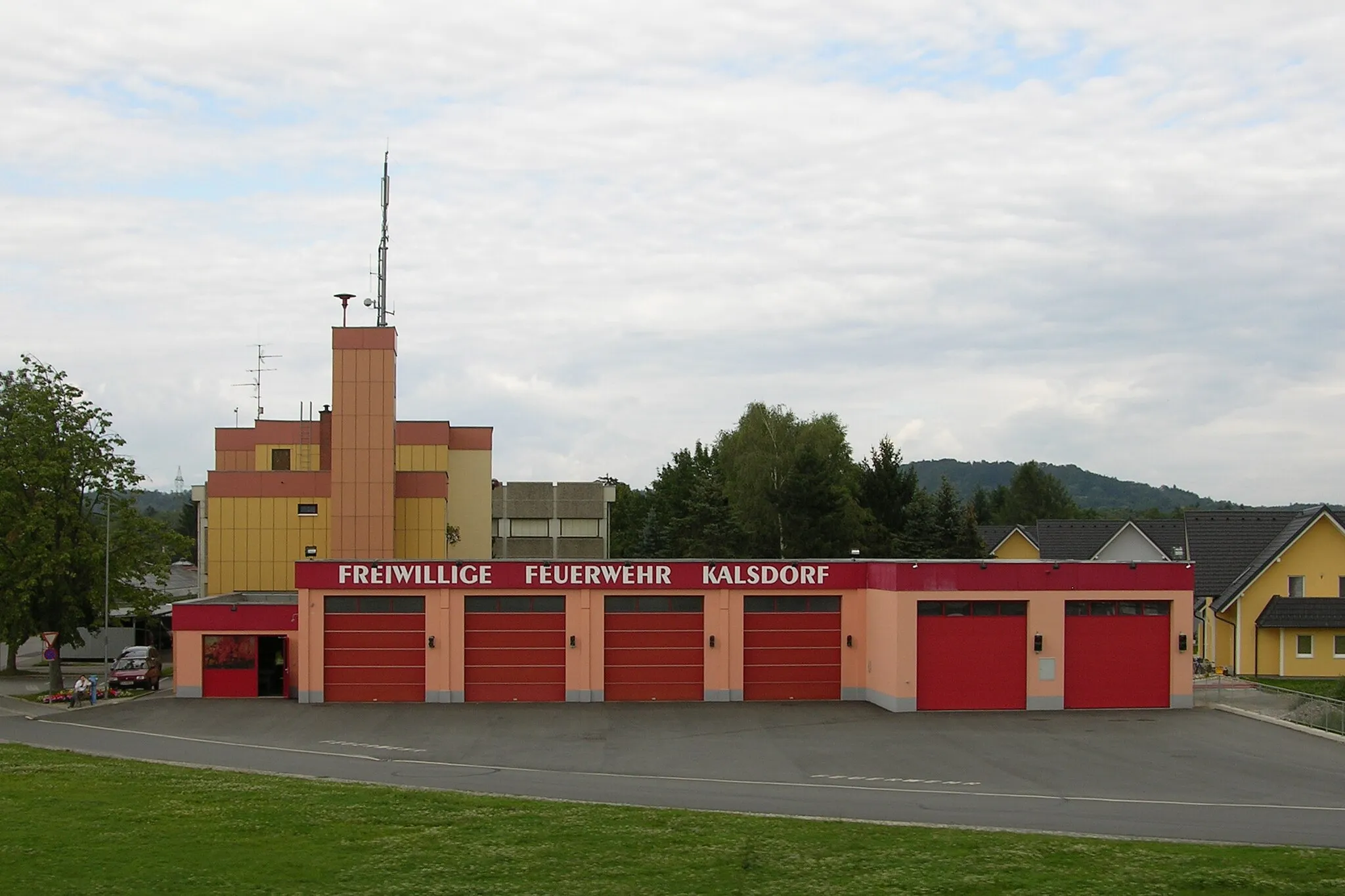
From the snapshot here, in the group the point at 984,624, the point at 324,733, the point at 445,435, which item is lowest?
the point at 324,733

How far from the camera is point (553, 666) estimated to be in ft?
141

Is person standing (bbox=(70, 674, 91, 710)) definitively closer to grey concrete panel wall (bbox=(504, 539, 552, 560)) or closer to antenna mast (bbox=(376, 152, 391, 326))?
antenna mast (bbox=(376, 152, 391, 326))

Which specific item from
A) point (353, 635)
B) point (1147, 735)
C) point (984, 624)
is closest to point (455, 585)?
point (353, 635)

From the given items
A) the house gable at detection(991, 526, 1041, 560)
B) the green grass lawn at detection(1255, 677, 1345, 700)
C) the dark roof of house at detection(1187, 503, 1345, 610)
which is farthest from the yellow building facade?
the house gable at detection(991, 526, 1041, 560)

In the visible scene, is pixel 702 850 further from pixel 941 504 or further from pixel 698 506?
pixel 698 506

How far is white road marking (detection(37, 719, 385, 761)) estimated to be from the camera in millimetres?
32062

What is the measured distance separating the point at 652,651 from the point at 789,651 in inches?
180

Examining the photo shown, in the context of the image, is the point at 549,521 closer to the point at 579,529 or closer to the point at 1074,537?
the point at 579,529

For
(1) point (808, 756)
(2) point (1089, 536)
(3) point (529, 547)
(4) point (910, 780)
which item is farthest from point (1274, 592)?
(3) point (529, 547)

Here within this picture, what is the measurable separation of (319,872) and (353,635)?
25.9m

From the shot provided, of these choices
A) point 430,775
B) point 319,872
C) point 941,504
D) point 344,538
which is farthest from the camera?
point 941,504

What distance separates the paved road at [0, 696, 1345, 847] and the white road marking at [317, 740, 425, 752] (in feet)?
0.31

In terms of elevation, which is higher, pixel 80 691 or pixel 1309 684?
pixel 80 691

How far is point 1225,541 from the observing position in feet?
204
